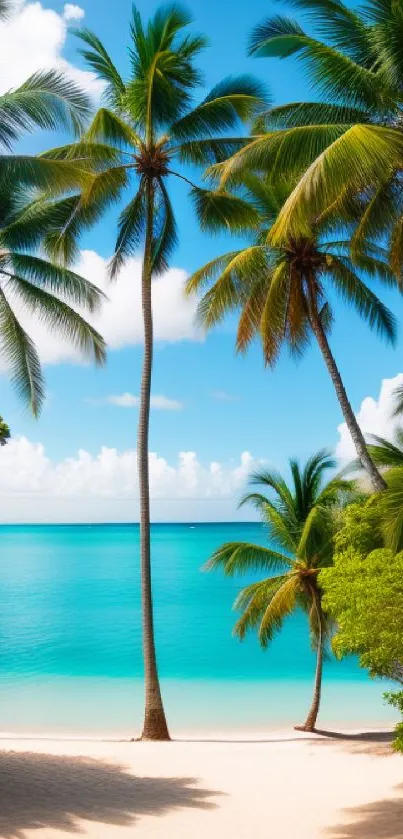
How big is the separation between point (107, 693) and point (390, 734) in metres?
11.4

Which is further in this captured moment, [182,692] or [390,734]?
[182,692]

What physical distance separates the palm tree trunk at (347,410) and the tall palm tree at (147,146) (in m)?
3.29

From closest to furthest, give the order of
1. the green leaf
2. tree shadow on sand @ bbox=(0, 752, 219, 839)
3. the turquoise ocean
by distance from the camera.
Result: 1. tree shadow on sand @ bbox=(0, 752, 219, 839)
2. the green leaf
3. the turquoise ocean

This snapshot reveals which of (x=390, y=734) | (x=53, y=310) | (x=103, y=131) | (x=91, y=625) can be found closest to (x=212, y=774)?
(x=390, y=734)

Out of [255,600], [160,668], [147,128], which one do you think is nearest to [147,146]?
[147,128]

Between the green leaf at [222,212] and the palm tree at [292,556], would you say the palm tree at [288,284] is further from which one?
the palm tree at [292,556]

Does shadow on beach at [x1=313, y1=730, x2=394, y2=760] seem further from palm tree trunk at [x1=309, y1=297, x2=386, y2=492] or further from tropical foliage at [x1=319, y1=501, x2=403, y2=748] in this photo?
tropical foliage at [x1=319, y1=501, x2=403, y2=748]

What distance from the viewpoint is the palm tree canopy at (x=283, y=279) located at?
14.8 meters

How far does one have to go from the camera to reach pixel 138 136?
1483 cm

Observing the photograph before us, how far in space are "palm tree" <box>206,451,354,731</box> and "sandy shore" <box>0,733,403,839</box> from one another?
309 cm

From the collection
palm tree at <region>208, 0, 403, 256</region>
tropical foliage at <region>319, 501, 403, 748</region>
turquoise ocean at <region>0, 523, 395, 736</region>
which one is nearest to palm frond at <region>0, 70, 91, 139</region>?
palm tree at <region>208, 0, 403, 256</region>

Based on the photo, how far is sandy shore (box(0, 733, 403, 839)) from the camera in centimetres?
758

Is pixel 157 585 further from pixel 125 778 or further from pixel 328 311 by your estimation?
pixel 125 778

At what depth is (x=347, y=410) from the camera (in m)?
14.1
